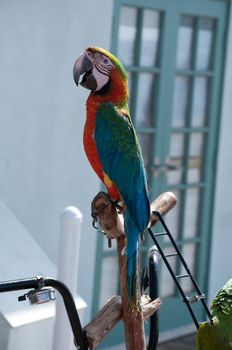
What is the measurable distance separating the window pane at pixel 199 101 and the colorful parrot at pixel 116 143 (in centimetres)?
261

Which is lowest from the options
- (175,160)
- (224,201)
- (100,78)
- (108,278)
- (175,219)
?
(108,278)

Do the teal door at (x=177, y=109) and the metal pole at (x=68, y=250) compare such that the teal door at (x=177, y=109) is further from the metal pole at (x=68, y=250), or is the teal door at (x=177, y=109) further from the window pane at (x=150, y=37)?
the metal pole at (x=68, y=250)

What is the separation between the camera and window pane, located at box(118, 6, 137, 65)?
505 cm

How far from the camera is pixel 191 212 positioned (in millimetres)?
5672

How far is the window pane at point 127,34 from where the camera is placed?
505 cm

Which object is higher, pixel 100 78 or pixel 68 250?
pixel 100 78

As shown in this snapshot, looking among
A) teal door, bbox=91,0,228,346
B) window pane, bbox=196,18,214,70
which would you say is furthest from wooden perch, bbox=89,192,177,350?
window pane, bbox=196,18,214,70

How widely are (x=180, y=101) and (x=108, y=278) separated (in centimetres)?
118

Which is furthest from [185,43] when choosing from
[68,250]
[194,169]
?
[68,250]

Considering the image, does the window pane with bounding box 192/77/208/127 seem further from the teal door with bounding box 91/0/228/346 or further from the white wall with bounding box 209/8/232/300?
the white wall with bounding box 209/8/232/300

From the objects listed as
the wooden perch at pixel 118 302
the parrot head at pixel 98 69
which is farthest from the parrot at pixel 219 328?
the parrot head at pixel 98 69

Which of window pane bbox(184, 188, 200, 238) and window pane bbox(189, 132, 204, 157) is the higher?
window pane bbox(189, 132, 204, 157)

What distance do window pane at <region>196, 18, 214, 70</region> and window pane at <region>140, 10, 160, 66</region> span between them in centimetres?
36

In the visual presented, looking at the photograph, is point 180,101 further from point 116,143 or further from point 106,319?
point 106,319
